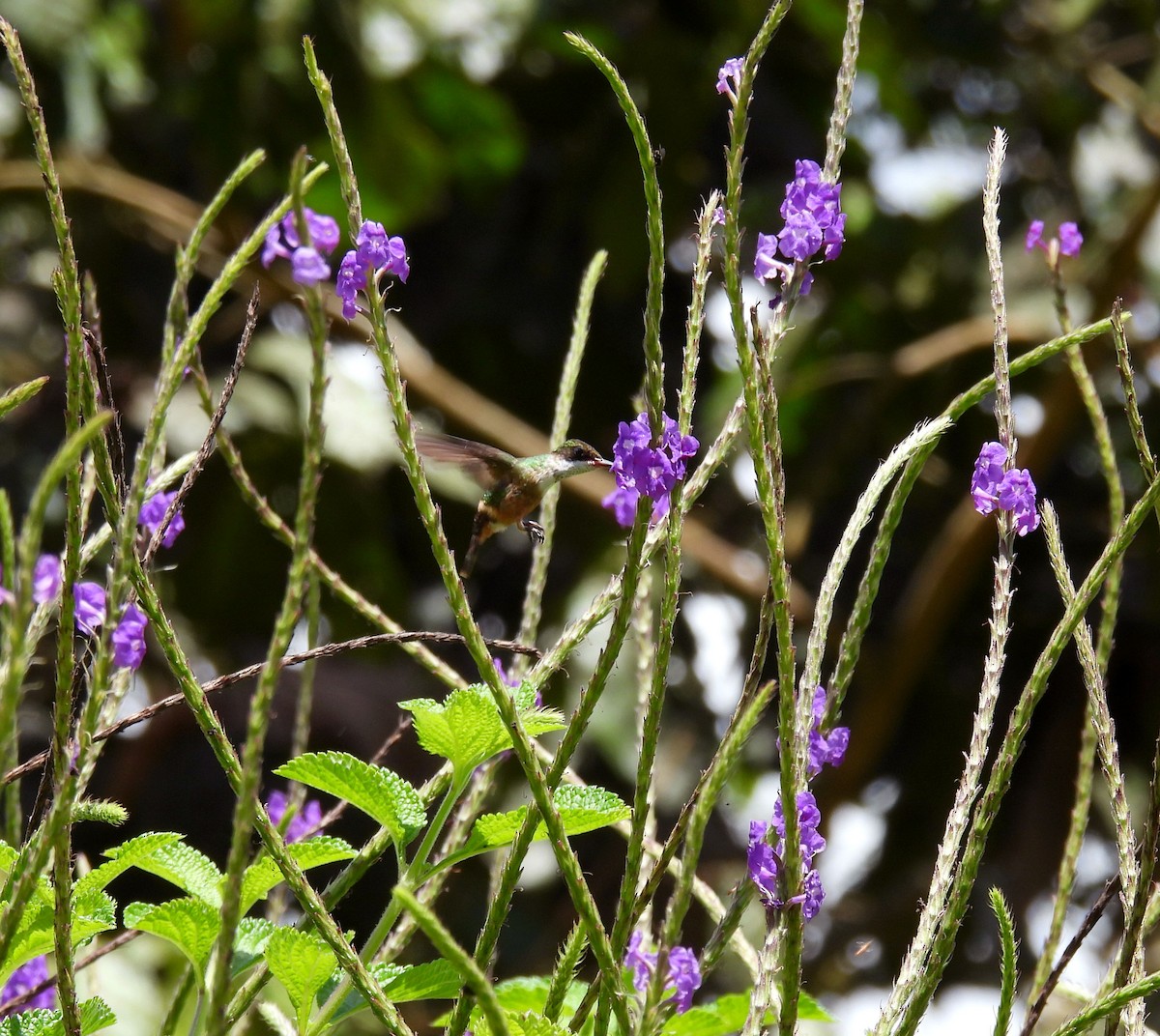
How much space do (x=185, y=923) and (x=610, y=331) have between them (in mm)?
3334

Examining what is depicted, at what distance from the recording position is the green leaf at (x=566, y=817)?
2.12 feet

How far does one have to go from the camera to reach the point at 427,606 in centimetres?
381

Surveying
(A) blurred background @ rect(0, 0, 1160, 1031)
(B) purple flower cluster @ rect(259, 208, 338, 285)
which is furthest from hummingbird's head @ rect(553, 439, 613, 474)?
(A) blurred background @ rect(0, 0, 1160, 1031)

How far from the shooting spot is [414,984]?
0.64m

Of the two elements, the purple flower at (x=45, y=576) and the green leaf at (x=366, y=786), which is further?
the purple flower at (x=45, y=576)

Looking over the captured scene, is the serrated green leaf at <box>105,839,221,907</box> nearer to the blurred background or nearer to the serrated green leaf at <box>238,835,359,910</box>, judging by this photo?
the serrated green leaf at <box>238,835,359,910</box>

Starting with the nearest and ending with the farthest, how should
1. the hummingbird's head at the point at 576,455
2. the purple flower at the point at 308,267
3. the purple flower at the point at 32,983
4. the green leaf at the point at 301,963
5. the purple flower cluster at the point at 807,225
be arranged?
the purple flower at the point at 308,267
the green leaf at the point at 301,963
the purple flower cluster at the point at 807,225
the purple flower at the point at 32,983
the hummingbird's head at the point at 576,455

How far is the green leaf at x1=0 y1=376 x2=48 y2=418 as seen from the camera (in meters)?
0.59

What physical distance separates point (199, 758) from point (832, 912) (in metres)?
1.63

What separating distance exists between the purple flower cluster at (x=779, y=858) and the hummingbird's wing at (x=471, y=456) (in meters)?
0.73

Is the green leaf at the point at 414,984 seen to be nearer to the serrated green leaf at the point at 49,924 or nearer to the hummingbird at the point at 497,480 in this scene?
the serrated green leaf at the point at 49,924

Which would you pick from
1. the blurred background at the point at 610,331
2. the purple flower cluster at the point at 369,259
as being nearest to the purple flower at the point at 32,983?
the purple flower cluster at the point at 369,259

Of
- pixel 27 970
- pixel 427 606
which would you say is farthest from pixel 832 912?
pixel 27 970

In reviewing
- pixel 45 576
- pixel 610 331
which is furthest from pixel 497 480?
pixel 610 331
